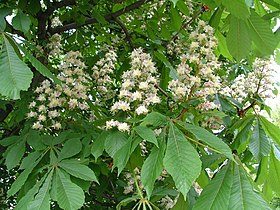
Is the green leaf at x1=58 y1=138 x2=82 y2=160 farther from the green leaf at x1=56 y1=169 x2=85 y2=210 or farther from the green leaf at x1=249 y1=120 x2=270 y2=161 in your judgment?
the green leaf at x1=249 y1=120 x2=270 y2=161

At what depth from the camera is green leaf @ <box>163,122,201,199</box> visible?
100cm

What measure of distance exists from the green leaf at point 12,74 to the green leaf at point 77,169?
305 millimetres

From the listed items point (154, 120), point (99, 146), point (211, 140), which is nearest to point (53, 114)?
point (99, 146)

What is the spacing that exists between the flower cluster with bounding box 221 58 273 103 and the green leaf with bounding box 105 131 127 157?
0.53 meters

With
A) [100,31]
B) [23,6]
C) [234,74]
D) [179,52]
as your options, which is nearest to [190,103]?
[179,52]

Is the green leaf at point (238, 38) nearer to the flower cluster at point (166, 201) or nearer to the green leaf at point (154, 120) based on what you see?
the green leaf at point (154, 120)

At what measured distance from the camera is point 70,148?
137 centimetres

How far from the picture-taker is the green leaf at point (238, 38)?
1300 millimetres

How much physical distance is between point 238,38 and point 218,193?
0.48 meters

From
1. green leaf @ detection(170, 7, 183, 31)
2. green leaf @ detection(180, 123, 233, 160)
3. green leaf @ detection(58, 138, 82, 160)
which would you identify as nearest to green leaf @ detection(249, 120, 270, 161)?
green leaf @ detection(180, 123, 233, 160)

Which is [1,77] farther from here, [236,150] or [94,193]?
[94,193]

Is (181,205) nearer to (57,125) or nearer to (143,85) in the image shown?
(143,85)

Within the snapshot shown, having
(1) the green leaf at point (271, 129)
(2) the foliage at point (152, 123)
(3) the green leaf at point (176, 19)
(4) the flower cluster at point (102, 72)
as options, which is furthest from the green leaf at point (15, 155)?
(3) the green leaf at point (176, 19)

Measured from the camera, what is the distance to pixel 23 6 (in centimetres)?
175
